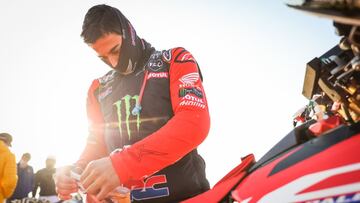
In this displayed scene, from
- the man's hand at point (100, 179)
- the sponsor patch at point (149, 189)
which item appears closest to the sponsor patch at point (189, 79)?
the sponsor patch at point (149, 189)

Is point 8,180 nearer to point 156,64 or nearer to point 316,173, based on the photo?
point 156,64

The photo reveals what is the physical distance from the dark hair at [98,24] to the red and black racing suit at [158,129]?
359mm

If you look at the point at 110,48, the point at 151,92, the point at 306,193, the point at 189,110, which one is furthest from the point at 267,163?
the point at 110,48

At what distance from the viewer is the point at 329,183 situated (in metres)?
1.13

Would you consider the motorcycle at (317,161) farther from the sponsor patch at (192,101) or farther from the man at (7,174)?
the man at (7,174)

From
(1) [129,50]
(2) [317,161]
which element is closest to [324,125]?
(2) [317,161]

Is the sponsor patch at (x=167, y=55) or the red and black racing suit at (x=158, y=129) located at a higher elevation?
the sponsor patch at (x=167, y=55)

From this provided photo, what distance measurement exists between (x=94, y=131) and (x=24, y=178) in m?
6.84

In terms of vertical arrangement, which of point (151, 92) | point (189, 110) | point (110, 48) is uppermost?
point (110, 48)

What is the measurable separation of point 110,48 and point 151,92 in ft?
1.54

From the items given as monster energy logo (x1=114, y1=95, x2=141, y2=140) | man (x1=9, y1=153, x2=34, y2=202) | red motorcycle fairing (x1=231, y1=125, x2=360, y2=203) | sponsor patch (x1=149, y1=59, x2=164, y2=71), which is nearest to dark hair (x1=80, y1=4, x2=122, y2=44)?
sponsor patch (x1=149, y1=59, x2=164, y2=71)

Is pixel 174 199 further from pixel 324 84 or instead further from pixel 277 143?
pixel 324 84

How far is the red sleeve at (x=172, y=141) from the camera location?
1.77 m

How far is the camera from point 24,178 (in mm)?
8664
